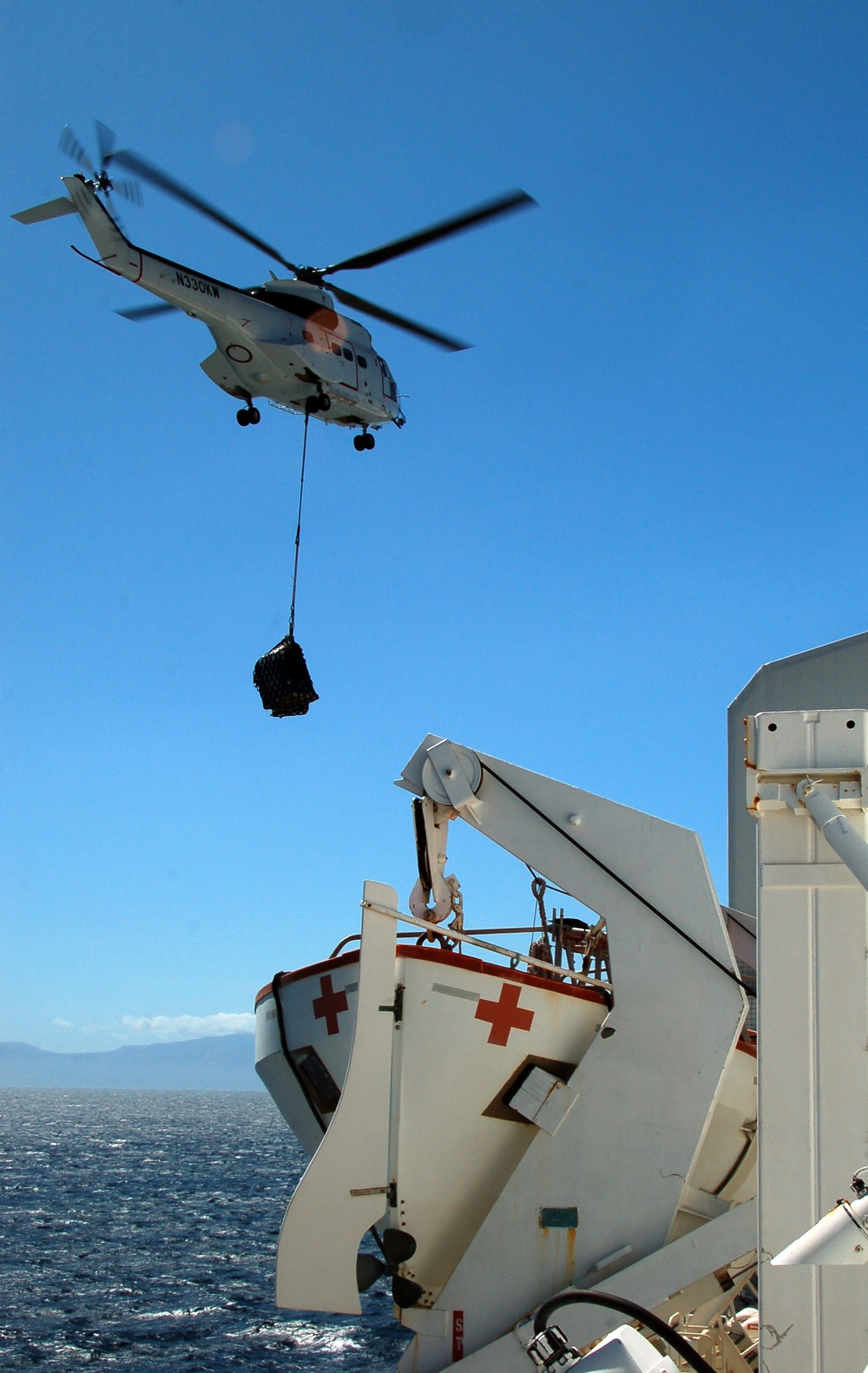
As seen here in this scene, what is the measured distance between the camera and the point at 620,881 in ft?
24.5

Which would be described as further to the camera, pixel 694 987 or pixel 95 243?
pixel 95 243

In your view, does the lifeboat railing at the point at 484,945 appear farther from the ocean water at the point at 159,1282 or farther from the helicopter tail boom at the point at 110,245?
the helicopter tail boom at the point at 110,245

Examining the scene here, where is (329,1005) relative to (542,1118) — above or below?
above

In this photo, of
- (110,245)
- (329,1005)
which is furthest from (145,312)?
(329,1005)

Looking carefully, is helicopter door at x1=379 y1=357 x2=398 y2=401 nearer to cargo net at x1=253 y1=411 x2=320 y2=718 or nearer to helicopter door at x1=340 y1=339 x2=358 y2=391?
helicopter door at x1=340 y1=339 x2=358 y2=391

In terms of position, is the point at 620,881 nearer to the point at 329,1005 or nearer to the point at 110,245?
the point at 329,1005

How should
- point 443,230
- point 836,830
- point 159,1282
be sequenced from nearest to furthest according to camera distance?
point 836,830, point 443,230, point 159,1282

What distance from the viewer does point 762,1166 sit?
4.63 metres

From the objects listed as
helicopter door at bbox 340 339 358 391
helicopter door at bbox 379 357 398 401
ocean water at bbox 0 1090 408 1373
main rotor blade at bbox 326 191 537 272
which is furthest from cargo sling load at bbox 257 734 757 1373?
helicopter door at bbox 379 357 398 401

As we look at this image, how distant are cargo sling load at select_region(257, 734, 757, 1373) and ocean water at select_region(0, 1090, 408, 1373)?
22.8 inches

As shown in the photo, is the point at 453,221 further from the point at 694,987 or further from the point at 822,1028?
the point at 822,1028

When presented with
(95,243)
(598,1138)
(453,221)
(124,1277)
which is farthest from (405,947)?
(124,1277)

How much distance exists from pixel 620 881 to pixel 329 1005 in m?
1.90

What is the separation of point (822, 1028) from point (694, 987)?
2516 millimetres
